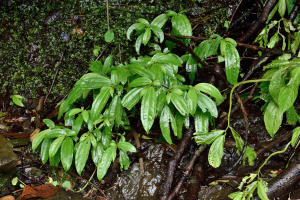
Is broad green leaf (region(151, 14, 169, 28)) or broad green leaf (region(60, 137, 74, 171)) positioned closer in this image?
broad green leaf (region(60, 137, 74, 171))

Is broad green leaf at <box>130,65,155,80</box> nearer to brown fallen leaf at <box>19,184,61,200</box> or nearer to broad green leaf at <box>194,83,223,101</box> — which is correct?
broad green leaf at <box>194,83,223,101</box>

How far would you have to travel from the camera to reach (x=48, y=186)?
2.01m

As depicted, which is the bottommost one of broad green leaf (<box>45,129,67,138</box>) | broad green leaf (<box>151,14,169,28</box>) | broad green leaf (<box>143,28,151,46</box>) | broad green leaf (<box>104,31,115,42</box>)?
broad green leaf (<box>45,129,67,138</box>)

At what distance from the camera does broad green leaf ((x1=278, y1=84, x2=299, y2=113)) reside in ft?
4.81

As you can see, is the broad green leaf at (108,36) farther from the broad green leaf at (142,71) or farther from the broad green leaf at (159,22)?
the broad green leaf at (142,71)

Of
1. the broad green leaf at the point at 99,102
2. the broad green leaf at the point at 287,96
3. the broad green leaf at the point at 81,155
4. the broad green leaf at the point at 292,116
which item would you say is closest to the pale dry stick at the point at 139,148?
the broad green leaf at the point at 81,155

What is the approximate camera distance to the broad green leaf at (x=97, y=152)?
1.93 m

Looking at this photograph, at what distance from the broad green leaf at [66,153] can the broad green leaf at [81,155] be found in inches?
2.4

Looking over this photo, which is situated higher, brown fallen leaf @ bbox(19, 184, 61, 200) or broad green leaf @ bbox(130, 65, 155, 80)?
broad green leaf @ bbox(130, 65, 155, 80)

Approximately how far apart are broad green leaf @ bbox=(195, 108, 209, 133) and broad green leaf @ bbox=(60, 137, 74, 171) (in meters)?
1.17

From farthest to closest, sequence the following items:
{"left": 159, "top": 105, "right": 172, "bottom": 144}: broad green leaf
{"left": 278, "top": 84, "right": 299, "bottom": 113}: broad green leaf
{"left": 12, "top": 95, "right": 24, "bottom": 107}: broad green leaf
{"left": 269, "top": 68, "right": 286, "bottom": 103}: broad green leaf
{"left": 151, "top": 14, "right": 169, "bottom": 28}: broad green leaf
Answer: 1. {"left": 12, "top": 95, "right": 24, "bottom": 107}: broad green leaf
2. {"left": 151, "top": 14, "right": 169, "bottom": 28}: broad green leaf
3. {"left": 159, "top": 105, "right": 172, "bottom": 144}: broad green leaf
4. {"left": 269, "top": 68, "right": 286, "bottom": 103}: broad green leaf
5. {"left": 278, "top": 84, "right": 299, "bottom": 113}: broad green leaf

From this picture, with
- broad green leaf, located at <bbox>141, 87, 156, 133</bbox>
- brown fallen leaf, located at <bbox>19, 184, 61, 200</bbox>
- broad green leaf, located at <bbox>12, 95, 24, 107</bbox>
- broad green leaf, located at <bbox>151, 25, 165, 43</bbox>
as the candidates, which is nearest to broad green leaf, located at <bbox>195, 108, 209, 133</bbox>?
broad green leaf, located at <bbox>141, 87, 156, 133</bbox>

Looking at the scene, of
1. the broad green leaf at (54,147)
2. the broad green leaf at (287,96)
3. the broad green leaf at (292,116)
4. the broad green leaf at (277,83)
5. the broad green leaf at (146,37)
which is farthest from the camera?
the broad green leaf at (146,37)

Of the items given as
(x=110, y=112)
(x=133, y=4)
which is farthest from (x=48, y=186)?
(x=133, y=4)
